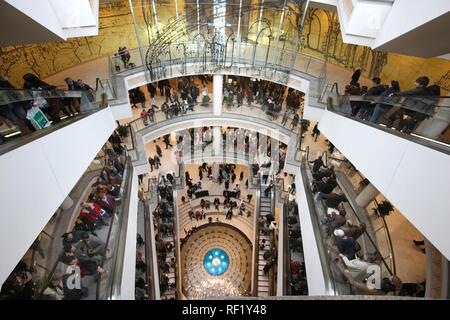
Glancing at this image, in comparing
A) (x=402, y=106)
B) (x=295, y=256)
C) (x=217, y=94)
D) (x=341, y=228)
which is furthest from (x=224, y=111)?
(x=402, y=106)

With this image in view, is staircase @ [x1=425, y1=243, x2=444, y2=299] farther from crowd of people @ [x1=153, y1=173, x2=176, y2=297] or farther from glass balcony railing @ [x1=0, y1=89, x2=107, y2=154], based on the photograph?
crowd of people @ [x1=153, y1=173, x2=176, y2=297]

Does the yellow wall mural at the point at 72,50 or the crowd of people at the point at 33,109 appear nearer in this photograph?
the crowd of people at the point at 33,109

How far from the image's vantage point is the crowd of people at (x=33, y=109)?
5480 millimetres

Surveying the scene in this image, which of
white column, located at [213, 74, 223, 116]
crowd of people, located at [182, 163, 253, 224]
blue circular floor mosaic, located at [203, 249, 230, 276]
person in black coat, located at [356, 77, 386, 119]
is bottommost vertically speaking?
person in black coat, located at [356, 77, 386, 119]

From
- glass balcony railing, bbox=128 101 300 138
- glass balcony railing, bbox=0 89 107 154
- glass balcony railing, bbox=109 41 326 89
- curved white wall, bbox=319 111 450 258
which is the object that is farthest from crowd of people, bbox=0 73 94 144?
curved white wall, bbox=319 111 450 258

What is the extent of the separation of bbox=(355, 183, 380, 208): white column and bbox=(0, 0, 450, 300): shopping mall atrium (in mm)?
47

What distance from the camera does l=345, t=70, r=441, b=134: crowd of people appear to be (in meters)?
5.83

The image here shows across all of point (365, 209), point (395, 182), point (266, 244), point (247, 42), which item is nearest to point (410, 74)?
point (365, 209)

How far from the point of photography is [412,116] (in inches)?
241

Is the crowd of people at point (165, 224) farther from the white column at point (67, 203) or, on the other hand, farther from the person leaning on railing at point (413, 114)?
the person leaning on railing at point (413, 114)

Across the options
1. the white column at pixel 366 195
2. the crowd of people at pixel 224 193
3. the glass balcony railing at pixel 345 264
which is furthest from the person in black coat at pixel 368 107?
the crowd of people at pixel 224 193

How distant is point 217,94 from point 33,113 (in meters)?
10.8

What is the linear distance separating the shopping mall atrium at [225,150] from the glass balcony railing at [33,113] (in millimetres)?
43
